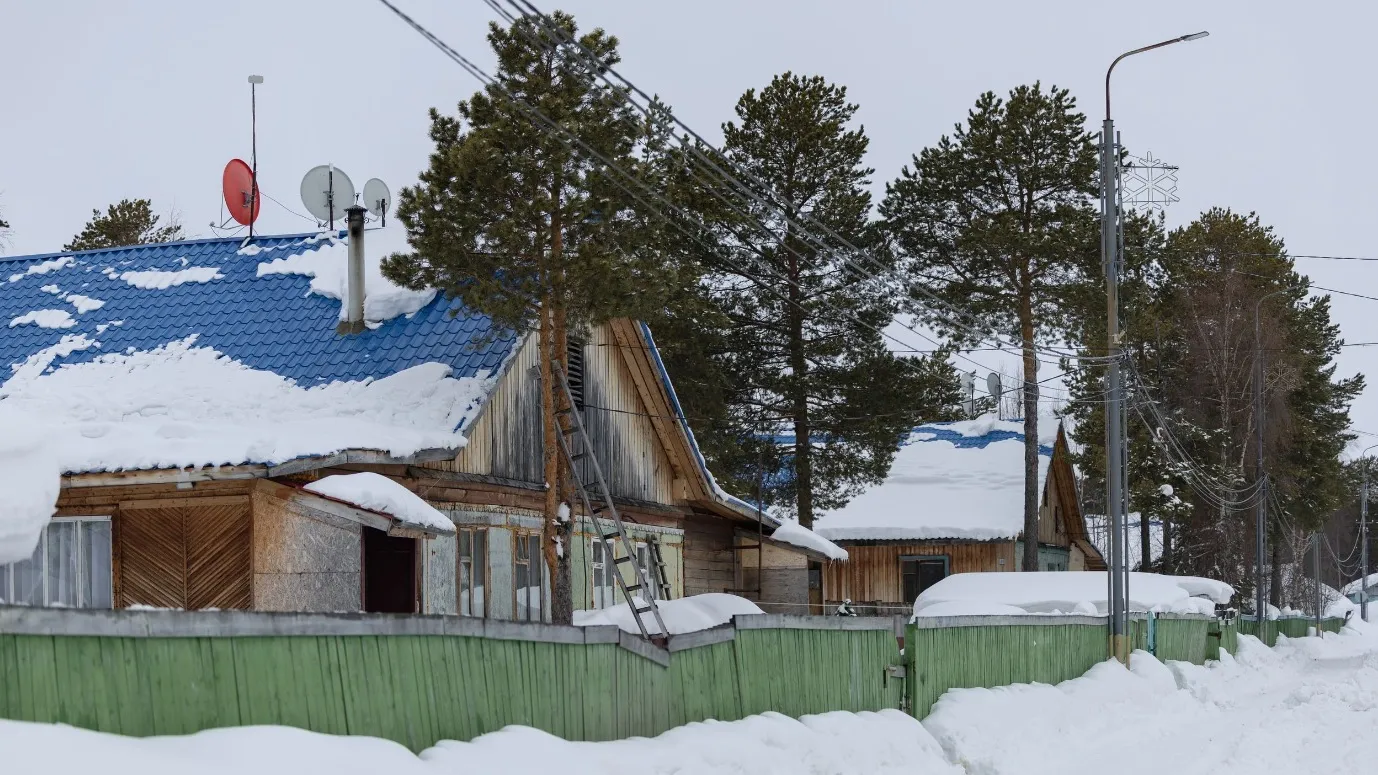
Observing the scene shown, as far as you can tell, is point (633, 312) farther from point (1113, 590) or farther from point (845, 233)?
point (845, 233)

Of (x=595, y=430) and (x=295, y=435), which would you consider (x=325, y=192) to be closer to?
(x=595, y=430)

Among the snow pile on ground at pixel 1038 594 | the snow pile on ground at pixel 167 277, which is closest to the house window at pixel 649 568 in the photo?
the snow pile on ground at pixel 1038 594

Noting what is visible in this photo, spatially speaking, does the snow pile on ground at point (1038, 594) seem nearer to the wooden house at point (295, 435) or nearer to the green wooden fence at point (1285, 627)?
the wooden house at point (295, 435)

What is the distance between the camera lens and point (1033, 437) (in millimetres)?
39156

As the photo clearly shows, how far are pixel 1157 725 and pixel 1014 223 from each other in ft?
67.7

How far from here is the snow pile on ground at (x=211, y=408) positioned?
1513cm

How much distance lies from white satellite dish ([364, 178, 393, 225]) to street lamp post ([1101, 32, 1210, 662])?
12079mm

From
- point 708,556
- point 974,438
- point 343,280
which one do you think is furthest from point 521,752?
point 974,438

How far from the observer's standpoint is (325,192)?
24391mm

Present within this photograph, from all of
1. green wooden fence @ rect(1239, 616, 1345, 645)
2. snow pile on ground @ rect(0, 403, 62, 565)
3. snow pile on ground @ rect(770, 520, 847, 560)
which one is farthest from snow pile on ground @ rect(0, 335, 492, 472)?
green wooden fence @ rect(1239, 616, 1345, 645)

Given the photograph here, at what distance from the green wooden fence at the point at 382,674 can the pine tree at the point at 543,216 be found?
5.27m

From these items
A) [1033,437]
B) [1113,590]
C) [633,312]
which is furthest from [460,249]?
[1033,437]

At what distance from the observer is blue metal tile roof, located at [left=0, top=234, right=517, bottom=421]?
64.0 feet

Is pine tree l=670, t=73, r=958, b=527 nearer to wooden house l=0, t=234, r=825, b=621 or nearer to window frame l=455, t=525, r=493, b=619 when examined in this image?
wooden house l=0, t=234, r=825, b=621
